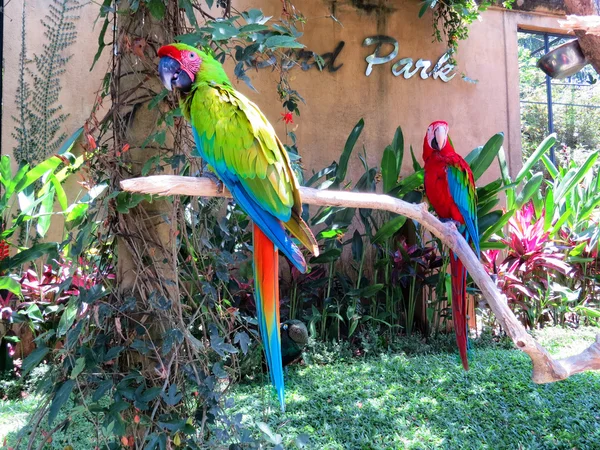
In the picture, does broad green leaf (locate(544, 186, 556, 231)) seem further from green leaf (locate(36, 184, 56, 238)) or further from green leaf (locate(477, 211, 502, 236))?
green leaf (locate(36, 184, 56, 238))

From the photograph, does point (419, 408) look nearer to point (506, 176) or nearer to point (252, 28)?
point (252, 28)

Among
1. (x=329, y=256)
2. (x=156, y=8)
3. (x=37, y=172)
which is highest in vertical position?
(x=156, y=8)

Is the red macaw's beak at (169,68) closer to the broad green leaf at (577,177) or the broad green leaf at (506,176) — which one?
the broad green leaf at (506,176)

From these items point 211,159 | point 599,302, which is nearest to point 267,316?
point 211,159

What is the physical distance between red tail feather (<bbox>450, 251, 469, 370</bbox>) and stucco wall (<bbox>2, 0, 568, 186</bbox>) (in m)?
2.25

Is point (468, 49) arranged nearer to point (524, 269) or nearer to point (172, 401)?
point (524, 269)

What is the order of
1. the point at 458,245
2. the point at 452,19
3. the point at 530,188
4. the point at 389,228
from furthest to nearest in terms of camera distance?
1. the point at 452,19
2. the point at 530,188
3. the point at 389,228
4. the point at 458,245

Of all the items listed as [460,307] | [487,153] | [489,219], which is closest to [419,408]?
[460,307]

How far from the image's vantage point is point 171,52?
1532mm

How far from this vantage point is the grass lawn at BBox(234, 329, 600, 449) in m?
2.44

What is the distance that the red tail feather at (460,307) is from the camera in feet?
7.95

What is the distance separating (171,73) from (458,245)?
1135 mm

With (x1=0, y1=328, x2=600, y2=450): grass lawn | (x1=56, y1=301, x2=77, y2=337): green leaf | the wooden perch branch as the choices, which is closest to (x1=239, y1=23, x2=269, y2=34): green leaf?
the wooden perch branch

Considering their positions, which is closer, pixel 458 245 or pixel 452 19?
pixel 458 245
